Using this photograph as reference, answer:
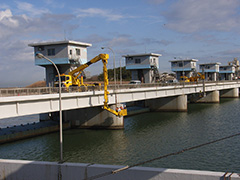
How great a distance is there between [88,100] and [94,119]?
5663 mm

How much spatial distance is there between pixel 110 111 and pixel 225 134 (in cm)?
1586

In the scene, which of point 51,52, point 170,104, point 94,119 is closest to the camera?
point 94,119

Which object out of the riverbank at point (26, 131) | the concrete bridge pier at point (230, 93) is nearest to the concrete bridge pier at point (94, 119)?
the riverbank at point (26, 131)

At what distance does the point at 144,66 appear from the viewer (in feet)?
243

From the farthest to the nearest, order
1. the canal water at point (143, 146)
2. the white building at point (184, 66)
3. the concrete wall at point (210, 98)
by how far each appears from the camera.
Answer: the white building at point (184, 66), the concrete wall at point (210, 98), the canal water at point (143, 146)

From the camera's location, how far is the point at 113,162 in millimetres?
24359

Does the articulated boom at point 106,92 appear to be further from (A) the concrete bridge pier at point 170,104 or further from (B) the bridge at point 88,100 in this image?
(A) the concrete bridge pier at point 170,104

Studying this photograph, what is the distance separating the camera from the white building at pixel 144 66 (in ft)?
242

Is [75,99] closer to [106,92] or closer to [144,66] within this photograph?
[106,92]

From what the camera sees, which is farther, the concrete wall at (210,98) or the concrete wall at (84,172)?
the concrete wall at (210,98)

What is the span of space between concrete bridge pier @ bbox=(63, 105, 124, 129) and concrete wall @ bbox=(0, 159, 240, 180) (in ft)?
78.3

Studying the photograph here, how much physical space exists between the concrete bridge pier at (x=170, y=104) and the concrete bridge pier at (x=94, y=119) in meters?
23.1

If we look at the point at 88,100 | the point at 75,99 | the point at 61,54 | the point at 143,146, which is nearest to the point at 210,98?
the point at 61,54

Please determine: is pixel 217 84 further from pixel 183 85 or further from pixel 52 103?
pixel 52 103
